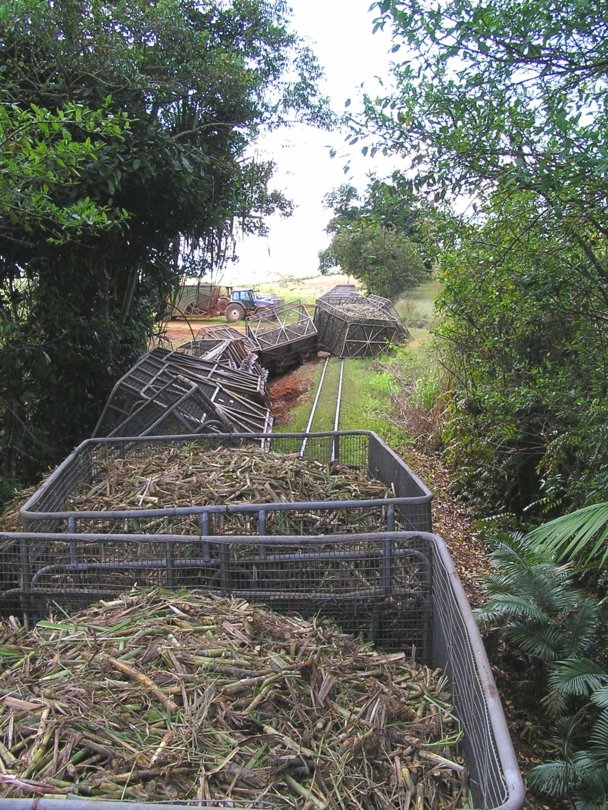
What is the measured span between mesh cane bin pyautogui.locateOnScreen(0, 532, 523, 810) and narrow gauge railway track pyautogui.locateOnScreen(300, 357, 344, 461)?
7.91 meters

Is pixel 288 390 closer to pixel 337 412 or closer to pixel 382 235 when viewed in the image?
pixel 337 412

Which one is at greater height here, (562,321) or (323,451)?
(562,321)

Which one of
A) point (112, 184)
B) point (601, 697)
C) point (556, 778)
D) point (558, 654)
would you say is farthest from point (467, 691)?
point (112, 184)

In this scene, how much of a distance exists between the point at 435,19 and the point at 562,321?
360 cm

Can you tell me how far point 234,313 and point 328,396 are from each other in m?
18.8

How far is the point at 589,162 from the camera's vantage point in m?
3.63

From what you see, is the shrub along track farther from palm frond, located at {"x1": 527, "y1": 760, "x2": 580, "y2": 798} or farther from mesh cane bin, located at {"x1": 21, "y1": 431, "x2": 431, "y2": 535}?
mesh cane bin, located at {"x1": 21, "y1": 431, "x2": 431, "y2": 535}

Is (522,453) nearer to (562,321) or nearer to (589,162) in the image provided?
(562,321)

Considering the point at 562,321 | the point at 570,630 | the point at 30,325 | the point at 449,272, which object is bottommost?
the point at 570,630

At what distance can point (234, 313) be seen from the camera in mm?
33969

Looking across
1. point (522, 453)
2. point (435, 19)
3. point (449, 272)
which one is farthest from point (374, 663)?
point (449, 272)

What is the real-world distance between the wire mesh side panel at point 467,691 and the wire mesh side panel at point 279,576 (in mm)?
251

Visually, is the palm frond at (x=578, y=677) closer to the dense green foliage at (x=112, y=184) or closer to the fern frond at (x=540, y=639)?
the fern frond at (x=540, y=639)

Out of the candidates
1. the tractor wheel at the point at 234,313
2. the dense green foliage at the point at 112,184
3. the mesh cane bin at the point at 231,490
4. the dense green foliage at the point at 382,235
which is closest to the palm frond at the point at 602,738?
the mesh cane bin at the point at 231,490
